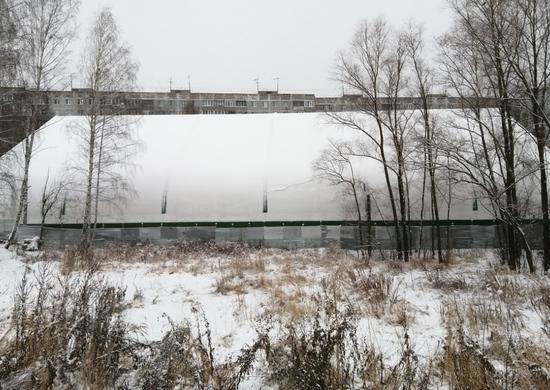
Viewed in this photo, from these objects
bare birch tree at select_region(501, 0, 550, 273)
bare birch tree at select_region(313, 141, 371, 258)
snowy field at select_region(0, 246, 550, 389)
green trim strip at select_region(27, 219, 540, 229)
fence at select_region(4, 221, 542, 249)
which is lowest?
snowy field at select_region(0, 246, 550, 389)

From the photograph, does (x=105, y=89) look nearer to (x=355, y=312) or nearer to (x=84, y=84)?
Result: (x=84, y=84)

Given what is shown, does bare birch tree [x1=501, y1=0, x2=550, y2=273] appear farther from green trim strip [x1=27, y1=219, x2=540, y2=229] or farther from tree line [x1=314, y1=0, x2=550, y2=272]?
green trim strip [x1=27, y1=219, x2=540, y2=229]

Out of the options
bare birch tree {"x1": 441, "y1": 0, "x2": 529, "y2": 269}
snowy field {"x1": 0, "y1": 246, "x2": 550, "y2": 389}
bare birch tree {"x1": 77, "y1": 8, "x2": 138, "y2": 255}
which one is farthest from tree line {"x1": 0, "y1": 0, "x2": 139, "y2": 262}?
bare birch tree {"x1": 441, "y1": 0, "x2": 529, "y2": 269}

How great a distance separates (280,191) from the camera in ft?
76.0

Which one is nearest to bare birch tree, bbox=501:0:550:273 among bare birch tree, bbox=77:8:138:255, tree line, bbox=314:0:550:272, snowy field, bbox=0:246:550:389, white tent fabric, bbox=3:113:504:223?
tree line, bbox=314:0:550:272

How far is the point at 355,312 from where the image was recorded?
15.5 ft

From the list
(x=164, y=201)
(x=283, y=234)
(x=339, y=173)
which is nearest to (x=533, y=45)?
(x=339, y=173)

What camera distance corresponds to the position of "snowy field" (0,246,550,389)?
4.15 metres

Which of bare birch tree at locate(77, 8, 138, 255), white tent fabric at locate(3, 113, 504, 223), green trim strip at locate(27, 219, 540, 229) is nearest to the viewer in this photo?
bare birch tree at locate(77, 8, 138, 255)

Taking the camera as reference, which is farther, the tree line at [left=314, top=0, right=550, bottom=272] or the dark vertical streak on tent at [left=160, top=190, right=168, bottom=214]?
the dark vertical streak on tent at [left=160, top=190, right=168, bottom=214]

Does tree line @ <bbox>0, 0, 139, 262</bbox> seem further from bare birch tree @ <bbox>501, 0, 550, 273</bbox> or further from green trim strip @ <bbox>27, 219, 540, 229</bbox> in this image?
bare birch tree @ <bbox>501, 0, 550, 273</bbox>

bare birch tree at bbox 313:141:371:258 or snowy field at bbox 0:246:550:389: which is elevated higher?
bare birch tree at bbox 313:141:371:258

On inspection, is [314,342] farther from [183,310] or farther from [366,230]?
[366,230]

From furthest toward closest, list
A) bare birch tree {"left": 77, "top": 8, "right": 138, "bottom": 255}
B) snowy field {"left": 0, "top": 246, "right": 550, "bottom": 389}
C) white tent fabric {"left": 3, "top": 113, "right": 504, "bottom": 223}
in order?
white tent fabric {"left": 3, "top": 113, "right": 504, "bottom": 223}
bare birch tree {"left": 77, "top": 8, "right": 138, "bottom": 255}
snowy field {"left": 0, "top": 246, "right": 550, "bottom": 389}
